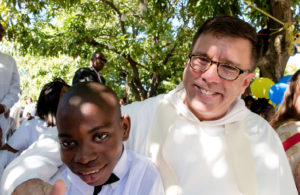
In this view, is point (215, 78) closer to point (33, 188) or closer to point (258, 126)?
point (258, 126)

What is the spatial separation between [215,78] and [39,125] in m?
2.20

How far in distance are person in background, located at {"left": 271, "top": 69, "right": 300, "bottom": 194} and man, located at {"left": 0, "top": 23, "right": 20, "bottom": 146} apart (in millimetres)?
2815

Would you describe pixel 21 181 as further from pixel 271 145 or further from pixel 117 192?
pixel 271 145

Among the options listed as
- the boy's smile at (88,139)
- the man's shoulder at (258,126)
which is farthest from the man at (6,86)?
the man's shoulder at (258,126)

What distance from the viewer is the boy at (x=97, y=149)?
4.32 ft

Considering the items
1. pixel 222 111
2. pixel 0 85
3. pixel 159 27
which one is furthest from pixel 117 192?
pixel 159 27

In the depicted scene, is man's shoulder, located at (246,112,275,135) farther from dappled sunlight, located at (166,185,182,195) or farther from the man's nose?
Answer: dappled sunlight, located at (166,185,182,195)

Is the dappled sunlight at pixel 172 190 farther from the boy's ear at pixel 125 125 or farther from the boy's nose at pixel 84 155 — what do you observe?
the boy's nose at pixel 84 155

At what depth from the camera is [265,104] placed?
207 inches

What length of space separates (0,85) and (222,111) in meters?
2.62

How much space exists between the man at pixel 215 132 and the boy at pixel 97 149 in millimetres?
165

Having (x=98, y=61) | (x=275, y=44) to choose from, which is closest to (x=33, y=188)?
(x=98, y=61)

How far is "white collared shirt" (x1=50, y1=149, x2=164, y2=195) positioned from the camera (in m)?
1.49

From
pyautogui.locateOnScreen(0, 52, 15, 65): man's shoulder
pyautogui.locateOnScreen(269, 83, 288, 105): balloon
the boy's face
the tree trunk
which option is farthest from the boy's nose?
the tree trunk
